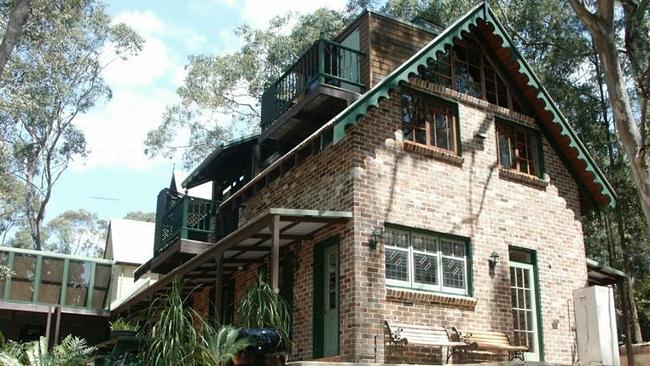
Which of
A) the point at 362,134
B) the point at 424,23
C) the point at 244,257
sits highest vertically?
the point at 424,23

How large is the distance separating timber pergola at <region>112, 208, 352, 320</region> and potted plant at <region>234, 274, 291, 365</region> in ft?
0.76

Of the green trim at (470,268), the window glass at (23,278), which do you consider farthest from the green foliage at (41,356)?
the window glass at (23,278)

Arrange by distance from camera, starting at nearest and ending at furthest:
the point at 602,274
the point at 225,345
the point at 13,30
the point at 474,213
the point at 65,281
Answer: the point at 225,345
the point at 474,213
the point at 13,30
the point at 602,274
the point at 65,281

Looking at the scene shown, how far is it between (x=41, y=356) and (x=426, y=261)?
20.6ft

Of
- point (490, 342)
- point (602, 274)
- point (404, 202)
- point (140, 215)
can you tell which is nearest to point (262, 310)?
point (404, 202)

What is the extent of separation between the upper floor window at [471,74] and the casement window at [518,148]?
1.60ft

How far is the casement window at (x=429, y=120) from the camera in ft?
40.3

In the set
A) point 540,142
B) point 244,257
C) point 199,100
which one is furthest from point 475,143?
point 199,100

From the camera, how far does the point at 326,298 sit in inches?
448

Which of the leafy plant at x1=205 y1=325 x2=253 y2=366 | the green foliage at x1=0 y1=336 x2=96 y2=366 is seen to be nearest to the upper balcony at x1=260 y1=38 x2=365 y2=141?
the leafy plant at x1=205 y1=325 x2=253 y2=366

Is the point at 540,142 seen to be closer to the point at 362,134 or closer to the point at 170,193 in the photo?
the point at 362,134

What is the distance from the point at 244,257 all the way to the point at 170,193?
3.51 metres

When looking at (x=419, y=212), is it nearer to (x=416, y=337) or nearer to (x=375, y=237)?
(x=375, y=237)

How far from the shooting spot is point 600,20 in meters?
11.5
